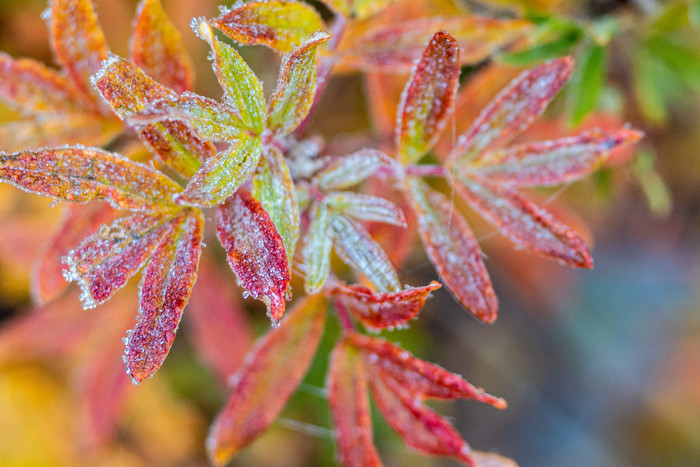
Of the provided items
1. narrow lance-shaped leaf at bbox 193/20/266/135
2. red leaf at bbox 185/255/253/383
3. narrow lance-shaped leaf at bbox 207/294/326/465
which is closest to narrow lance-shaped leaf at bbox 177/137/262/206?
narrow lance-shaped leaf at bbox 193/20/266/135

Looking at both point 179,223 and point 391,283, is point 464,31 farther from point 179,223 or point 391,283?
point 179,223

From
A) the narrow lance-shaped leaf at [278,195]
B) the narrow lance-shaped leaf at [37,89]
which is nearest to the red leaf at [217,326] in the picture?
the narrow lance-shaped leaf at [37,89]

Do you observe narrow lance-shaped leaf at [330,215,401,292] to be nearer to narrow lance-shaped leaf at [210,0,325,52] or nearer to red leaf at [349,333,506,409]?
red leaf at [349,333,506,409]

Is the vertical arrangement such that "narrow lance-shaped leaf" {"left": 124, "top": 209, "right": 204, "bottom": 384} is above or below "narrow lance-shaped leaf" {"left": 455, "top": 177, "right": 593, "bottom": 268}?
above

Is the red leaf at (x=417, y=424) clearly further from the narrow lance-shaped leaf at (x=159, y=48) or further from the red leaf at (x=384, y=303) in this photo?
the narrow lance-shaped leaf at (x=159, y=48)

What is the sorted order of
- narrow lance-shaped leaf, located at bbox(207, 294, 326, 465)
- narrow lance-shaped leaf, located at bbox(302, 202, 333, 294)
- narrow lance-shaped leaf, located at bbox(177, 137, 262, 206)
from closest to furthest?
narrow lance-shaped leaf, located at bbox(177, 137, 262, 206) < narrow lance-shaped leaf, located at bbox(302, 202, 333, 294) < narrow lance-shaped leaf, located at bbox(207, 294, 326, 465)

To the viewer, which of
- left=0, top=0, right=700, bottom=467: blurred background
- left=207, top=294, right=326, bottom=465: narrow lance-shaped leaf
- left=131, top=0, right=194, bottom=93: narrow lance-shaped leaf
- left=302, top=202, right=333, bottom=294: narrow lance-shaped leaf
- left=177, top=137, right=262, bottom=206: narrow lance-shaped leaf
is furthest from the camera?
left=0, top=0, right=700, bottom=467: blurred background

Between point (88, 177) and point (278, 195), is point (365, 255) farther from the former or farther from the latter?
point (88, 177)

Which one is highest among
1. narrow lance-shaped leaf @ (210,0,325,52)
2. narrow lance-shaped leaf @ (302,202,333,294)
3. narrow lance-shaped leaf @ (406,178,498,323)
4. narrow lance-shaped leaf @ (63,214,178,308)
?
narrow lance-shaped leaf @ (210,0,325,52)
